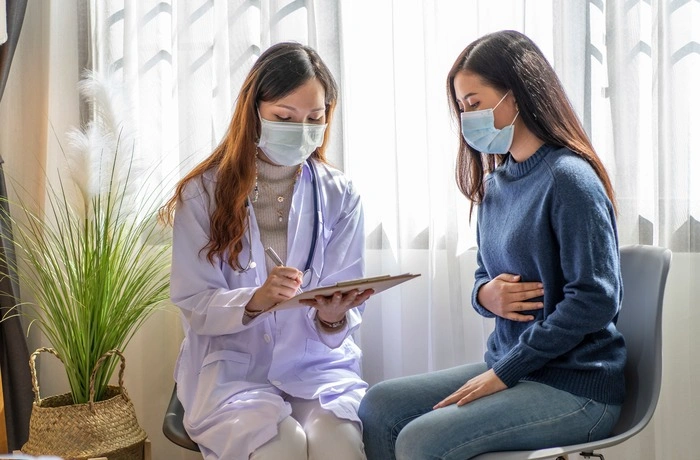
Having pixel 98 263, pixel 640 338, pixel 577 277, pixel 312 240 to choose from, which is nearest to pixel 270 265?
pixel 312 240

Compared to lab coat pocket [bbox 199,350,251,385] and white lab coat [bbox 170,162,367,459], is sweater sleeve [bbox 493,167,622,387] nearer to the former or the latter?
white lab coat [bbox 170,162,367,459]

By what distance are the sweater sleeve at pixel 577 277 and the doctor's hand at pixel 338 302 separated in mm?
363

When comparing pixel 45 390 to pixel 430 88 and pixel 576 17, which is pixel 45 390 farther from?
pixel 576 17

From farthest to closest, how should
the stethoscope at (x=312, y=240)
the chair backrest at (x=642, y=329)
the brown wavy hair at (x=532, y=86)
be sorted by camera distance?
the stethoscope at (x=312, y=240) < the brown wavy hair at (x=532, y=86) < the chair backrest at (x=642, y=329)

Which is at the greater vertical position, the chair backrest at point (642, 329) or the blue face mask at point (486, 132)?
the blue face mask at point (486, 132)

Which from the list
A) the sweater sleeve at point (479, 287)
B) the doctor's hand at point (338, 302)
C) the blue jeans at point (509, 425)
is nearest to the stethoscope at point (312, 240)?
the doctor's hand at point (338, 302)

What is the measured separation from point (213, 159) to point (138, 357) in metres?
0.94

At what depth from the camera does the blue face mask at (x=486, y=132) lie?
189 cm


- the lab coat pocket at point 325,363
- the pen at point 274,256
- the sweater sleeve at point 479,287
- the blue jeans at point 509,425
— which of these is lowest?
the blue jeans at point 509,425

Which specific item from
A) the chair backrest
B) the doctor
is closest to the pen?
the doctor

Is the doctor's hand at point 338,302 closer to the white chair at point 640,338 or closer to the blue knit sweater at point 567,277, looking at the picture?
the blue knit sweater at point 567,277

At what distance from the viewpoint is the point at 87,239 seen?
2398 millimetres

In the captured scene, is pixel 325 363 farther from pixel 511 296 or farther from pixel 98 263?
pixel 98 263

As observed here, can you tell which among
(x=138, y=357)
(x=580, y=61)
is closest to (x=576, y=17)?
(x=580, y=61)
